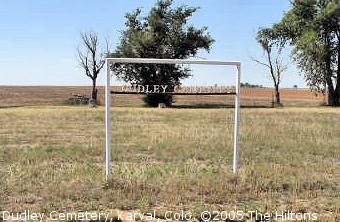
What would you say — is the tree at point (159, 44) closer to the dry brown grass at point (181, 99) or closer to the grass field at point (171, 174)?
the dry brown grass at point (181, 99)

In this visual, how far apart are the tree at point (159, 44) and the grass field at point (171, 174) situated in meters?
23.4

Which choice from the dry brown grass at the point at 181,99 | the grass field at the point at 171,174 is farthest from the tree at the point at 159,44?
the grass field at the point at 171,174

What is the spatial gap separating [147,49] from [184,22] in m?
5.11

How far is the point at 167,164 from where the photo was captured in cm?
892

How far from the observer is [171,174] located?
7680mm

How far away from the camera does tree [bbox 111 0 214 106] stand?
36781mm

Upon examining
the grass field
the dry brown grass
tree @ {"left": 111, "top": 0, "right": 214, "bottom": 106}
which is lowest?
the grass field

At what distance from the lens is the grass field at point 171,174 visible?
232 inches

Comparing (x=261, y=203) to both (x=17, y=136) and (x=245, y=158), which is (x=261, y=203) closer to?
(x=245, y=158)

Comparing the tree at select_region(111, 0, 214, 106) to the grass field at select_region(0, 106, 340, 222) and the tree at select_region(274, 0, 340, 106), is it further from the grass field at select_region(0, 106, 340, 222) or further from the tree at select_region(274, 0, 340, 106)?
the grass field at select_region(0, 106, 340, 222)

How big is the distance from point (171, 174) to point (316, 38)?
3479cm

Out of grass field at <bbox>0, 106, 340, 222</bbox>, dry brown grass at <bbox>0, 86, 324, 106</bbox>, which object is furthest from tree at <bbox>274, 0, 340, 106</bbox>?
grass field at <bbox>0, 106, 340, 222</bbox>

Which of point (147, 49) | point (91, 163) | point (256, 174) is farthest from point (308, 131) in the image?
point (147, 49)

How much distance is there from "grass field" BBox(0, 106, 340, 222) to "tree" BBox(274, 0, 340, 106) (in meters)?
26.9
